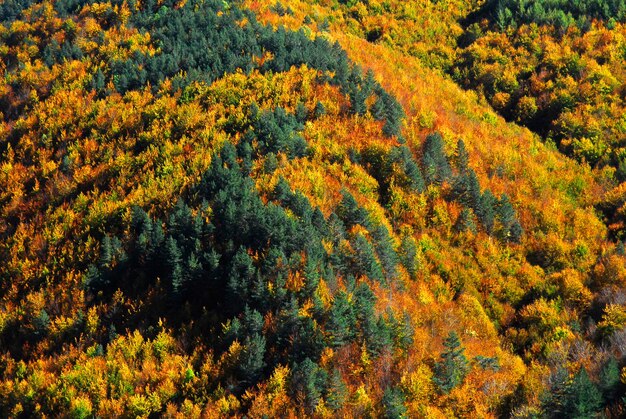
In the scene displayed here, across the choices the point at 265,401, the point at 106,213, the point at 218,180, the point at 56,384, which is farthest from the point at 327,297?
the point at 106,213

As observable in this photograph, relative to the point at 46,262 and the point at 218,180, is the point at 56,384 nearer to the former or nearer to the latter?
the point at 46,262

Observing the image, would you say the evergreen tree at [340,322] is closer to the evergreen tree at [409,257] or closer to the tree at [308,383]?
the tree at [308,383]

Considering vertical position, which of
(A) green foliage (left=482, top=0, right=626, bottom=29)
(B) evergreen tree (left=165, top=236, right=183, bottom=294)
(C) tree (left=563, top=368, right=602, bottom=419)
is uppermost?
(A) green foliage (left=482, top=0, right=626, bottom=29)

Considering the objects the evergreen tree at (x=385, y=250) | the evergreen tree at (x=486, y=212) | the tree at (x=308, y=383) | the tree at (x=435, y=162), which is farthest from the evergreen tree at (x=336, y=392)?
the tree at (x=435, y=162)

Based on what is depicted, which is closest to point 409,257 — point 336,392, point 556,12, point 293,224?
point 293,224

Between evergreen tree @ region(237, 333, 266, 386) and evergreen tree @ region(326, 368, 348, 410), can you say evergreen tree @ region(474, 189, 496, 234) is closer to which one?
evergreen tree @ region(326, 368, 348, 410)

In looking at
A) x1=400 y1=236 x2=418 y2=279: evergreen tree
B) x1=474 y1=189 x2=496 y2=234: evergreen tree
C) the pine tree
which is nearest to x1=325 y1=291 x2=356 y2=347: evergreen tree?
x1=400 y1=236 x2=418 y2=279: evergreen tree

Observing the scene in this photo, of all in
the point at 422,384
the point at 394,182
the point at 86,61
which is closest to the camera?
the point at 422,384
